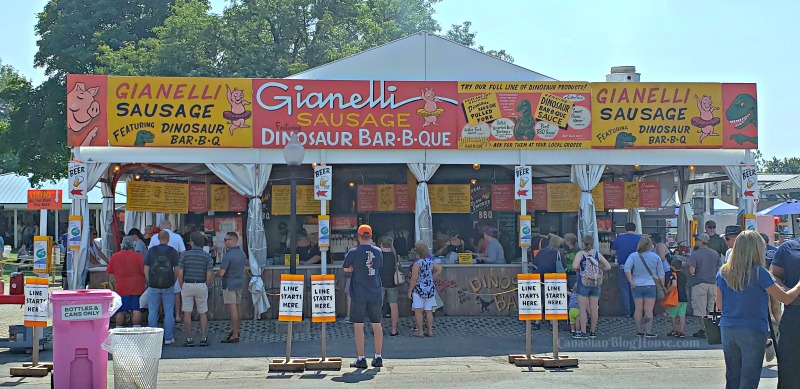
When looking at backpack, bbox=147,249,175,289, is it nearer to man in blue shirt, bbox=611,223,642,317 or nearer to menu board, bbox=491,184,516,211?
man in blue shirt, bbox=611,223,642,317

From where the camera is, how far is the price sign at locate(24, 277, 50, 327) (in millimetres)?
11594

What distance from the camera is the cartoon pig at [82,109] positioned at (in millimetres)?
15930

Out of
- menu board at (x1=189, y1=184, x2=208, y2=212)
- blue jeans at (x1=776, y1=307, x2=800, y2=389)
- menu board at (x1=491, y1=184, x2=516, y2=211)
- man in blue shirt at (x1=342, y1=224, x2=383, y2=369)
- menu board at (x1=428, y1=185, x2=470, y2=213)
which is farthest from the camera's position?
Answer: menu board at (x1=491, y1=184, x2=516, y2=211)

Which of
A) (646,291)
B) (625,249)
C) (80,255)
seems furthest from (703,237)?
(80,255)

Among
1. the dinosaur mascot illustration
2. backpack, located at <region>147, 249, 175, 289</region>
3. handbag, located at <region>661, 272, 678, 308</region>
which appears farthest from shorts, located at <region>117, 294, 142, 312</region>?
the dinosaur mascot illustration

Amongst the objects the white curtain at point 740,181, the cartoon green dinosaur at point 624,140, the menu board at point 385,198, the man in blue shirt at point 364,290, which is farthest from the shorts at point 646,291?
the menu board at point 385,198

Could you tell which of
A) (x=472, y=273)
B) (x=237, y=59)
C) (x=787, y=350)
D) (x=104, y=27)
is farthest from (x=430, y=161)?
(x=104, y=27)

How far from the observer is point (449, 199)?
62.8ft

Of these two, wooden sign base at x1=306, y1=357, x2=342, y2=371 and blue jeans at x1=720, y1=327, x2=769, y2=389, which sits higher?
blue jeans at x1=720, y1=327, x2=769, y2=389

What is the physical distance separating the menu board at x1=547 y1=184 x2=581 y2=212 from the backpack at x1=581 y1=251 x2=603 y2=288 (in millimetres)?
4573

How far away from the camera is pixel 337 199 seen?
19.8m

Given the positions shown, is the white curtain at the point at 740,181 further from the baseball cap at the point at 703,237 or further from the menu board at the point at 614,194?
the menu board at the point at 614,194

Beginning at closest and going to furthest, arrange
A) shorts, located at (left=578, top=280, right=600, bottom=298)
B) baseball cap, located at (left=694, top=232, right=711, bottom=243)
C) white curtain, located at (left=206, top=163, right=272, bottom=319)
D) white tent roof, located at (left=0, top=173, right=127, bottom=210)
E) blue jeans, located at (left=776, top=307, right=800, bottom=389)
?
blue jeans, located at (left=776, top=307, right=800, bottom=389) → shorts, located at (left=578, top=280, right=600, bottom=298) → baseball cap, located at (left=694, top=232, right=711, bottom=243) → white curtain, located at (left=206, top=163, right=272, bottom=319) → white tent roof, located at (left=0, top=173, right=127, bottom=210)

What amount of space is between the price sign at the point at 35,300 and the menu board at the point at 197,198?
23.1 ft
